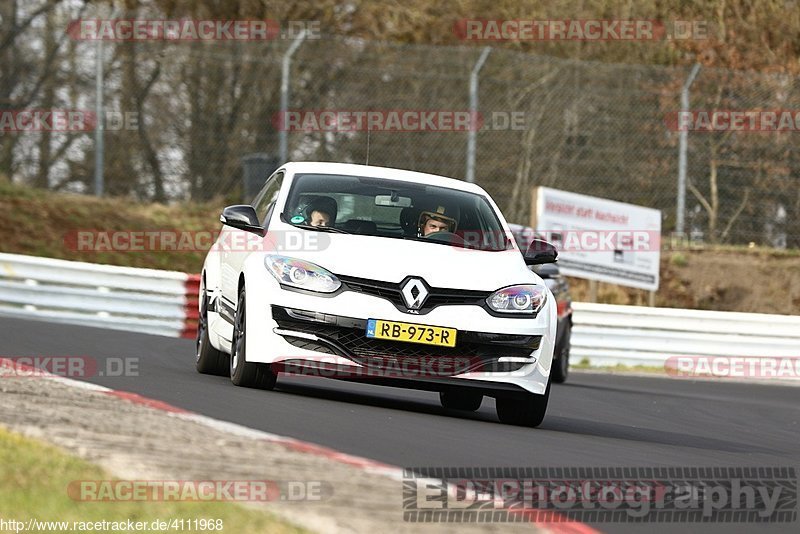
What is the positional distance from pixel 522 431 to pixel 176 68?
14.8 m

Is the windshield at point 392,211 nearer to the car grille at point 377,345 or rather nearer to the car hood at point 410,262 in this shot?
the car hood at point 410,262

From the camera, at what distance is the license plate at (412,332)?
9.37 metres

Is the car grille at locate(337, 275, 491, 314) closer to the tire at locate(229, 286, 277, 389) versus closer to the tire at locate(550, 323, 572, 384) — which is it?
the tire at locate(229, 286, 277, 389)

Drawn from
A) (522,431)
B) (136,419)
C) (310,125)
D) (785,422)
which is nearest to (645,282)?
(310,125)

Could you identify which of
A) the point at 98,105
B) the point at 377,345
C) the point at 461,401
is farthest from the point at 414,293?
the point at 98,105

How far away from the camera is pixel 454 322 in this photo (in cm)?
944

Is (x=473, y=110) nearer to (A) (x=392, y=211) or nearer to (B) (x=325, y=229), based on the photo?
(A) (x=392, y=211)

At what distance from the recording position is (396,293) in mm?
9383

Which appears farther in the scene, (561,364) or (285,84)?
(285,84)

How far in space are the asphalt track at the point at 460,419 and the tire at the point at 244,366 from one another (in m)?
0.11

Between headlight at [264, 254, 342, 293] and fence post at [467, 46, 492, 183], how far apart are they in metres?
13.6

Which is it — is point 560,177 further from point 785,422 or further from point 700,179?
point 785,422

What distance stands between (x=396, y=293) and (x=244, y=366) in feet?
3.82

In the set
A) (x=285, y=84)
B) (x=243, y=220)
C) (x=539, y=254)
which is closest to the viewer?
(x=243, y=220)
